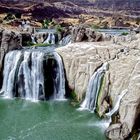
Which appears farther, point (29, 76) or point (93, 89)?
point (29, 76)

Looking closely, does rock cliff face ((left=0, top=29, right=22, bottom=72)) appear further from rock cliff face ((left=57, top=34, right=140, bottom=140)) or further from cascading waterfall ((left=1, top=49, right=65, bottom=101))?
rock cliff face ((left=57, top=34, right=140, bottom=140))

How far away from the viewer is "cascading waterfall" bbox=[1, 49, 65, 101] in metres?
35.1

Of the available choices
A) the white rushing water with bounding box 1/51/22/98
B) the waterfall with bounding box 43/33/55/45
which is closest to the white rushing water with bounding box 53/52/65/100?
the white rushing water with bounding box 1/51/22/98

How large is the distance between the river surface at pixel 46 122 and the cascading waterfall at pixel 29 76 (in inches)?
54.4

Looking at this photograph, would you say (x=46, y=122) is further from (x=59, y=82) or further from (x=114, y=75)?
(x=59, y=82)

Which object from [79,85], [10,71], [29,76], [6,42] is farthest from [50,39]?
[79,85]

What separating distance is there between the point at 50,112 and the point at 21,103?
3578 millimetres

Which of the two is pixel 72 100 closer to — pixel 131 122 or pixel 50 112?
pixel 50 112

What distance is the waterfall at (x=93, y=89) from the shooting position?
103 ft

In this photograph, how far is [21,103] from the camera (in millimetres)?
33562

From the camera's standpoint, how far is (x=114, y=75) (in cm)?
3027

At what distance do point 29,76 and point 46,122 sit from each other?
8.26 metres

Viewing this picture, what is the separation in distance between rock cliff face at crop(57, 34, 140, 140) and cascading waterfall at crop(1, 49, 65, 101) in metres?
1.04

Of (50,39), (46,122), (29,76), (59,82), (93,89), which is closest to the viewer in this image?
A: (46,122)
